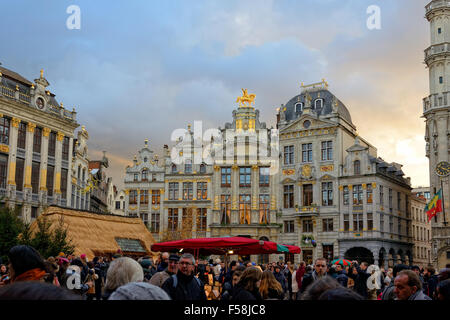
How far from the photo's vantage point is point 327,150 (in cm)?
4838

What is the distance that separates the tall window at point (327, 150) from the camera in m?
48.2

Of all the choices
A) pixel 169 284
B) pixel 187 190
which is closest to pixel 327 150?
pixel 187 190

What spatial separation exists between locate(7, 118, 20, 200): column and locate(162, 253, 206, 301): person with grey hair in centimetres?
3543

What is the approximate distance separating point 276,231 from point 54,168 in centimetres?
2048

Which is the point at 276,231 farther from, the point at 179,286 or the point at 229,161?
the point at 179,286

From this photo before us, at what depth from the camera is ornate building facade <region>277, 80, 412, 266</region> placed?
45844 mm

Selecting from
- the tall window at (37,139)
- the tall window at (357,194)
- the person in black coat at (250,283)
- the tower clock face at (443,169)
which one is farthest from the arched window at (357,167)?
the person in black coat at (250,283)

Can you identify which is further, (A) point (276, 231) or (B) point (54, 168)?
(A) point (276, 231)

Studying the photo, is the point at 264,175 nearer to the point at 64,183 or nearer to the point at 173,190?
the point at 173,190

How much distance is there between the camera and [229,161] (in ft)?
168

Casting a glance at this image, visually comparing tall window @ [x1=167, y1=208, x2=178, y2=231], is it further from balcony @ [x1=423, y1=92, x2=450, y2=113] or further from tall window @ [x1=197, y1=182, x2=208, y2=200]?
balcony @ [x1=423, y1=92, x2=450, y2=113]

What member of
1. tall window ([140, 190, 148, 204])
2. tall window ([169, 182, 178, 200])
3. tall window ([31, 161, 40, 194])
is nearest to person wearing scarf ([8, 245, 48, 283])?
tall window ([31, 161, 40, 194])

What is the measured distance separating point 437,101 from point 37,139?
32074 mm
